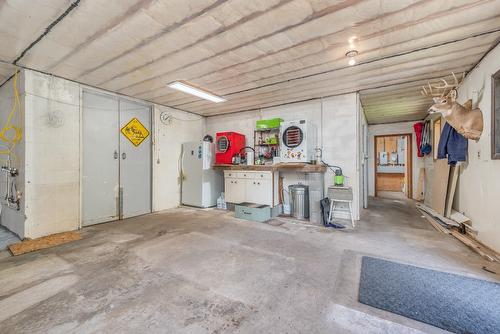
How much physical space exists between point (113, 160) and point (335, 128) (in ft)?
15.4

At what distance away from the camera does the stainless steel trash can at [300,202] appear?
445 centimetres

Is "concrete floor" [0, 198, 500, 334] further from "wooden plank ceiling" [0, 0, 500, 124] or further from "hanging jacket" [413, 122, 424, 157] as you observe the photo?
"hanging jacket" [413, 122, 424, 157]

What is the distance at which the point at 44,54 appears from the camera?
2.80m

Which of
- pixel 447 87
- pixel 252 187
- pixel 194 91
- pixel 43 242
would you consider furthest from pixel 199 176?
pixel 447 87

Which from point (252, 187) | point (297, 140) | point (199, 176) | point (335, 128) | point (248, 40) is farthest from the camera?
point (199, 176)

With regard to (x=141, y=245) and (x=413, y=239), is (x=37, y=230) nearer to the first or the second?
(x=141, y=245)

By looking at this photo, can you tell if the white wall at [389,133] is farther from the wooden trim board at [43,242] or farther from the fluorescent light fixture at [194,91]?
the wooden trim board at [43,242]

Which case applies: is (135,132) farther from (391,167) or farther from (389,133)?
(391,167)

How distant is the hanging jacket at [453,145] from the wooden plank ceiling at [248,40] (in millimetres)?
1021

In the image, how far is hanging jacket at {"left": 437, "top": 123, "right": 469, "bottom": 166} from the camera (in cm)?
342

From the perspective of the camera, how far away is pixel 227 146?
5379 millimetres

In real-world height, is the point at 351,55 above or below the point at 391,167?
above

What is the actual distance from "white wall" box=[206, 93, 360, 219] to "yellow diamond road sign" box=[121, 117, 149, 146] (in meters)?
3.13

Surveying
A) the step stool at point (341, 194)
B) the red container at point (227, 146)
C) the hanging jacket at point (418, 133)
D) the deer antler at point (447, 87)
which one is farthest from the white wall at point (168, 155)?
the hanging jacket at point (418, 133)
